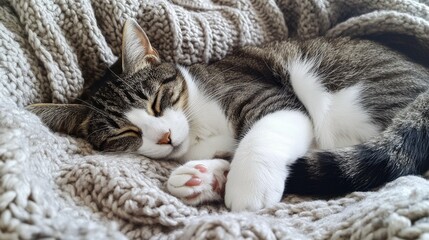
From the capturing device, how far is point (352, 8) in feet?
4.65

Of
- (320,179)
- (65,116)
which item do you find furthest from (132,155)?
(320,179)

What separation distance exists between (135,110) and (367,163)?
0.65m

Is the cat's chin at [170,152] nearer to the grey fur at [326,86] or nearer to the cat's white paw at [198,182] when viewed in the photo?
the grey fur at [326,86]

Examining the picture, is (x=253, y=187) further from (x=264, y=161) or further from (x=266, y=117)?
(x=266, y=117)

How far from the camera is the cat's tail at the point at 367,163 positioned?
91 centimetres

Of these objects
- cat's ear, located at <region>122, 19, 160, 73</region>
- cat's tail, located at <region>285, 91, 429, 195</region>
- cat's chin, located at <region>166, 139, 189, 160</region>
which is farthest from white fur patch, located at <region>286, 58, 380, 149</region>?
cat's ear, located at <region>122, 19, 160, 73</region>

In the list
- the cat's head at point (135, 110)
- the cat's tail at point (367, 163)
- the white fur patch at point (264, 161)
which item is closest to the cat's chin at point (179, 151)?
the cat's head at point (135, 110)

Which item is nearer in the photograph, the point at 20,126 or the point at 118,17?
the point at 20,126

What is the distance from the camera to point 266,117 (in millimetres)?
1123

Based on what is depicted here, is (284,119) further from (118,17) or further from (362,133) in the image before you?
(118,17)

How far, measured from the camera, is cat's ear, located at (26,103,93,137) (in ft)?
3.51

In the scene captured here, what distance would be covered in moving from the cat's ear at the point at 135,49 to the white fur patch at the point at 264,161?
1.41 ft

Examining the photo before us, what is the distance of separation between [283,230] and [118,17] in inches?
33.3

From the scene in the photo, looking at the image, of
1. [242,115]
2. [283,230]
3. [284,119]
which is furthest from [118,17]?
[283,230]
